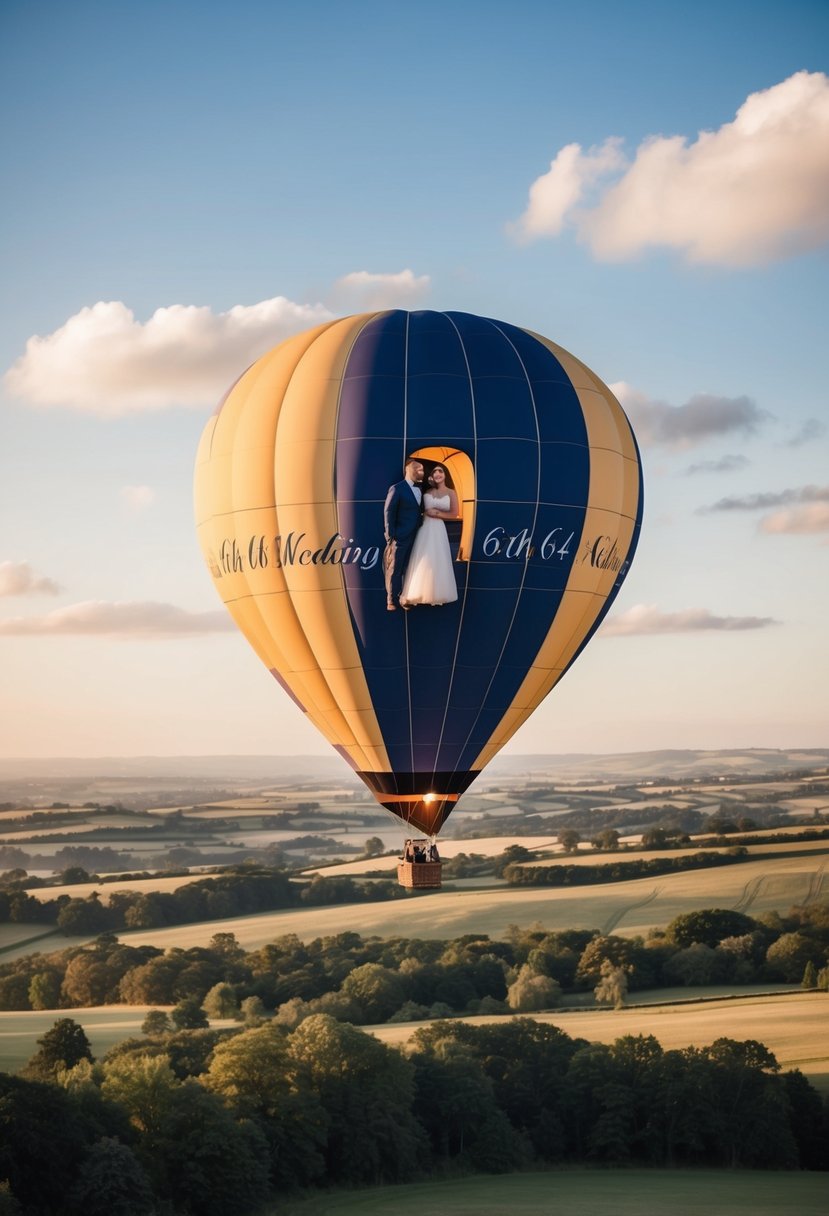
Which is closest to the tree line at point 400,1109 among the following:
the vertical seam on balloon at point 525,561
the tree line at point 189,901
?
the vertical seam on balloon at point 525,561

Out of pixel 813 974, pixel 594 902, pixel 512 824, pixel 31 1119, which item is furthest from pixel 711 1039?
pixel 512 824

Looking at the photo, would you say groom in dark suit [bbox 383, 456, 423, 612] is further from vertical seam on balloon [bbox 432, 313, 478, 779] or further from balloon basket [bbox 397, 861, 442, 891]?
balloon basket [bbox 397, 861, 442, 891]

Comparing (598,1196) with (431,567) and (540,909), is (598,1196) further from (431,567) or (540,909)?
(540,909)

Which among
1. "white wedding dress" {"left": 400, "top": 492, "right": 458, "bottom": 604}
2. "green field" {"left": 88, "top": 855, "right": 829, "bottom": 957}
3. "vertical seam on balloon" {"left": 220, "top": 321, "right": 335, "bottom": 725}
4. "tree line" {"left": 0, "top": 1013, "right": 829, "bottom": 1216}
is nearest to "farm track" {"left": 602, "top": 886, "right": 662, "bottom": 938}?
"green field" {"left": 88, "top": 855, "right": 829, "bottom": 957}

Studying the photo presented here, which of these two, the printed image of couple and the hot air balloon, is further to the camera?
the hot air balloon

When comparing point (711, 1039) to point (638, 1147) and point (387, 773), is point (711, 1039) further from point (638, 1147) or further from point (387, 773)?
point (387, 773)

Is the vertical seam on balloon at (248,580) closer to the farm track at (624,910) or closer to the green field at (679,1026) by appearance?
the green field at (679,1026)
